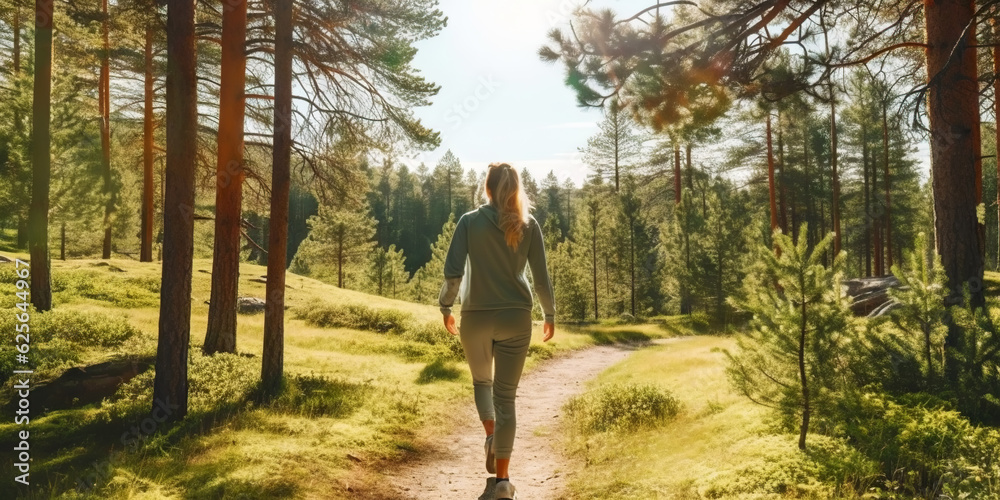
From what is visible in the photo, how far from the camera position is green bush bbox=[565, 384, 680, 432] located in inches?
281

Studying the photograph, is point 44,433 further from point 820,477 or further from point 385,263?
point 385,263

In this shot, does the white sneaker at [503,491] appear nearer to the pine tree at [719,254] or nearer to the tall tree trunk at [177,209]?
the tall tree trunk at [177,209]

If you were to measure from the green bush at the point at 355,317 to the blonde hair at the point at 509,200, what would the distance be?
44.3 ft

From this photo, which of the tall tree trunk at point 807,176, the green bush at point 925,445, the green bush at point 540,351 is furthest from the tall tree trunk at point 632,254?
the green bush at point 925,445

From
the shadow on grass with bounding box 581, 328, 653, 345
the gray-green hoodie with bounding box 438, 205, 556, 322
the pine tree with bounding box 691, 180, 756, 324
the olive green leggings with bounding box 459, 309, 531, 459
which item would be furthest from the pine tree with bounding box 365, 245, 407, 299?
the olive green leggings with bounding box 459, 309, 531, 459

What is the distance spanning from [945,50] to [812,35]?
5.29 ft

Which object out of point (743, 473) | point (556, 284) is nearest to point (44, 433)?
point (743, 473)

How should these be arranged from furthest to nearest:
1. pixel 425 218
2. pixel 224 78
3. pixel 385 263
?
pixel 425 218 → pixel 385 263 → pixel 224 78

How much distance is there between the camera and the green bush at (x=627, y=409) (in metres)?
Answer: 7.14

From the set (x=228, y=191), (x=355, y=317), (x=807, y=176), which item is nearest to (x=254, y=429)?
(x=228, y=191)

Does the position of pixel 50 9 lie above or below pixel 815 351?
above

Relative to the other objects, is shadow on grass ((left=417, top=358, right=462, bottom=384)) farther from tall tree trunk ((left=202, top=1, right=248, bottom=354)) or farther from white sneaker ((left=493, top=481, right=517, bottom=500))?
white sneaker ((left=493, top=481, right=517, bottom=500))

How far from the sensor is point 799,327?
15.3 ft

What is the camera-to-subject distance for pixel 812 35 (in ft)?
24.5
